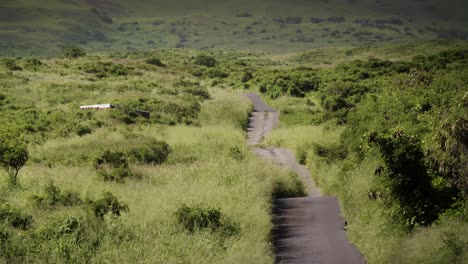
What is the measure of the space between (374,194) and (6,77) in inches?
2141

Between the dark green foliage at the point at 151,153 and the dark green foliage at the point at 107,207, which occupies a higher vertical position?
the dark green foliage at the point at 107,207

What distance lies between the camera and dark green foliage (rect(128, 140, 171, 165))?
96.3ft

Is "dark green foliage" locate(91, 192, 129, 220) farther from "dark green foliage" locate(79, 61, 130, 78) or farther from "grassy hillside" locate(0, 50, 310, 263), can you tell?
"dark green foliage" locate(79, 61, 130, 78)

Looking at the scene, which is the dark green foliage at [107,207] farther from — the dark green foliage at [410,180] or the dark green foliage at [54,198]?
the dark green foliage at [410,180]

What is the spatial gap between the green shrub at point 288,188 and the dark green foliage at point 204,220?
7.51 meters

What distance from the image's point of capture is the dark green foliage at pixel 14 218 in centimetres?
1576

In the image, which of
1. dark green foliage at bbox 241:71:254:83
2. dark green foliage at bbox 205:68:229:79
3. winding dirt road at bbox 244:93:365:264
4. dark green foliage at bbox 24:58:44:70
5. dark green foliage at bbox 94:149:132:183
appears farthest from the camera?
dark green foliage at bbox 205:68:229:79

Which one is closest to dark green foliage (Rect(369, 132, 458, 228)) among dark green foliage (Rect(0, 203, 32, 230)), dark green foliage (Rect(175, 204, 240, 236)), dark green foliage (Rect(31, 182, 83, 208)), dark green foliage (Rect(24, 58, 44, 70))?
dark green foliage (Rect(175, 204, 240, 236))

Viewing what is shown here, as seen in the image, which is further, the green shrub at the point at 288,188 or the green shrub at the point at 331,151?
the green shrub at the point at 331,151

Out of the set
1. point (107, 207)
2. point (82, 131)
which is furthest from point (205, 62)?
point (107, 207)

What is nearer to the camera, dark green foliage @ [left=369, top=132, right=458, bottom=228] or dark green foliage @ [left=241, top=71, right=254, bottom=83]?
dark green foliage @ [left=369, top=132, right=458, bottom=228]

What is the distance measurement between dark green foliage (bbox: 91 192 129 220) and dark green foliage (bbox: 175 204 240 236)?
164 centimetres

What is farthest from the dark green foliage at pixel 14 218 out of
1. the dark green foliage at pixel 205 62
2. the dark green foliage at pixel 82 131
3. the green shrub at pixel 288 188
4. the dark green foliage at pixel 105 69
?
the dark green foliage at pixel 205 62

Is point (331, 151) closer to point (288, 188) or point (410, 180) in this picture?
point (288, 188)
